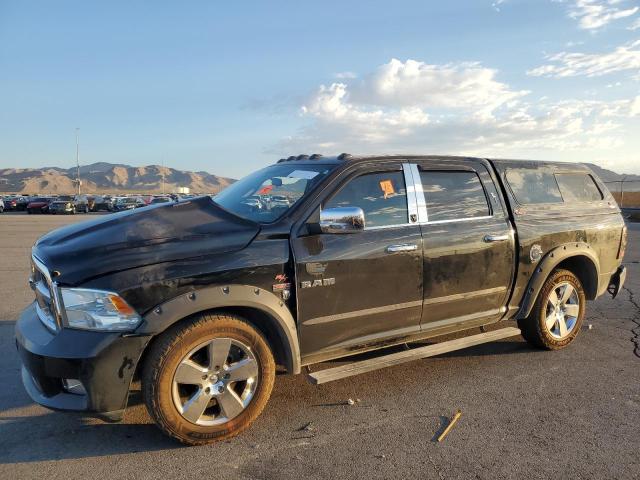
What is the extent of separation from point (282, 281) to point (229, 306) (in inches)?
15.8

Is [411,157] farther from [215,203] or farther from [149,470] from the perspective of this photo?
[149,470]

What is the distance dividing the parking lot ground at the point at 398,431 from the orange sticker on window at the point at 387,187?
1.62m

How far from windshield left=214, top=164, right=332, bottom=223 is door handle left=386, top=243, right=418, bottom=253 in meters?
0.76

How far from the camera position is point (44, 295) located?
10.7 ft

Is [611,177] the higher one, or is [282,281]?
[611,177]

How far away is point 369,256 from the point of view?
372 cm

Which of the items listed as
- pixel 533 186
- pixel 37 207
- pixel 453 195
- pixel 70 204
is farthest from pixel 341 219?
pixel 37 207

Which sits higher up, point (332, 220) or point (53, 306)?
point (332, 220)

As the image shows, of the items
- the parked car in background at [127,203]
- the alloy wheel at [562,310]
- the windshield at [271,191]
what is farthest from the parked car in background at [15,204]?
the alloy wheel at [562,310]

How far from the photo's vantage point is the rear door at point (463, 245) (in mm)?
4090

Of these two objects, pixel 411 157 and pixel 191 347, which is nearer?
pixel 191 347

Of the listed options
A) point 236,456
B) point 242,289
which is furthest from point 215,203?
point 236,456

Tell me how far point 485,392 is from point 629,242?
12884 mm

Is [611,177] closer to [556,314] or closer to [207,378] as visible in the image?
[556,314]
